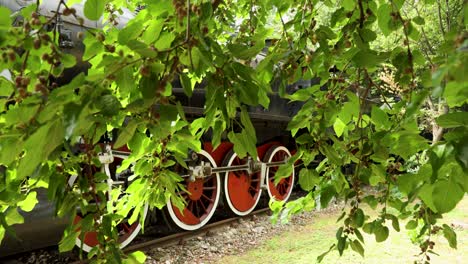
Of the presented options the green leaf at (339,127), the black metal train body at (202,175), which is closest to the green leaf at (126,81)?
the green leaf at (339,127)

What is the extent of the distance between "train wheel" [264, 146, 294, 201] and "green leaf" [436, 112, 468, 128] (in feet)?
16.7

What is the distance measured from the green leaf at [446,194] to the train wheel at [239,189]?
433 centimetres

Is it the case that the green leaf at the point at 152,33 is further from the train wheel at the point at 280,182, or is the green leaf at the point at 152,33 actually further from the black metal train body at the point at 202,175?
the train wheel at the point at 280,182

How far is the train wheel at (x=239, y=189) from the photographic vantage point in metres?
5.15

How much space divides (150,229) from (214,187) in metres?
0.93

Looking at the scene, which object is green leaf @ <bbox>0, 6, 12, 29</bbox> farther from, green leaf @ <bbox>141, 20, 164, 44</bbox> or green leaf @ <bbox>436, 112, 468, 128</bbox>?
green leaf @ <bbox>436, 112, 468, 128</bbox>

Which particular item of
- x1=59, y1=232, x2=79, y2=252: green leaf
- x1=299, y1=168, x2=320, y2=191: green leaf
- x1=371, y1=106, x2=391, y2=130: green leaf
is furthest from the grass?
x1=59, y1=232, x2=79, y2=252: green leaf

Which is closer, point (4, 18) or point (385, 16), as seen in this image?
point (4, 18)

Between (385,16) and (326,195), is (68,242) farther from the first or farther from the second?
(385,16)

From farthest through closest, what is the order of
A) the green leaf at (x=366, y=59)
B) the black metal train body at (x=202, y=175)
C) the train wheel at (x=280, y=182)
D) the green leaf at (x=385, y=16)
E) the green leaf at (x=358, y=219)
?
the train wheel at (x=280, y=182) → the black metal train body at (x=202, y=175) → the green leaf at (x=358, y=219) → the green leaf at (x=385, y=16) → the green leaf at (x=366, y=59)

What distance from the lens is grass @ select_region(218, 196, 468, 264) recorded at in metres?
3.55

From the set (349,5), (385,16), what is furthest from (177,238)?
(385,16)

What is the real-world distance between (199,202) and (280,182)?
1554mm

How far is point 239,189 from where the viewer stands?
17.6ft
